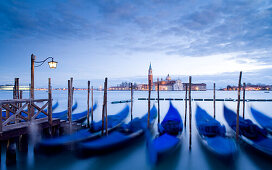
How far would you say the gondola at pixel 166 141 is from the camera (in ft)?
11.5

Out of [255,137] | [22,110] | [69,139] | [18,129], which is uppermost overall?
[22,110]

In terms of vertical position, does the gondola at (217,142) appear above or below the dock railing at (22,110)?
below

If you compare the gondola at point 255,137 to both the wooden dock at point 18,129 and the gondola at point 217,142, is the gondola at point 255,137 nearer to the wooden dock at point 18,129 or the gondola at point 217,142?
the gondola at point 217,142

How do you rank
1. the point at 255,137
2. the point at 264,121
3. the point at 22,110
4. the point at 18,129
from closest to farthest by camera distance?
the point at 18,129, the point at 22,110, the point at 255,137, the point at 264,121

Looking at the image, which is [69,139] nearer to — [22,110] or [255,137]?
[22,110]

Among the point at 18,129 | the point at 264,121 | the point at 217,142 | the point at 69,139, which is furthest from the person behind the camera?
the point at 264,121

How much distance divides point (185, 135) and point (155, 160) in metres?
3.79

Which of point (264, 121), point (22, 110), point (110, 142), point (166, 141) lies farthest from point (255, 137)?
point (22, 110)

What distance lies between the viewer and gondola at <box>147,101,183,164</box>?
3495mm

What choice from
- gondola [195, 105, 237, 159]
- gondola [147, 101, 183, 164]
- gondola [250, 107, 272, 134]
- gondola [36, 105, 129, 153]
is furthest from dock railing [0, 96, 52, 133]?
gondola [250, 107, 272, 134]

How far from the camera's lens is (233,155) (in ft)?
11.7

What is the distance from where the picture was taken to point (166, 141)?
4160mm

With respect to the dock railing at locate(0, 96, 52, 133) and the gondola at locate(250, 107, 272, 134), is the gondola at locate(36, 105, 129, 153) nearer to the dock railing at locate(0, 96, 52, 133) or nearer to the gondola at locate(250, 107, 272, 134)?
the dock railing at locate(0, 96, 52, 133)

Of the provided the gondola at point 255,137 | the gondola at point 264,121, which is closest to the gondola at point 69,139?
the gondola at point 255,137
